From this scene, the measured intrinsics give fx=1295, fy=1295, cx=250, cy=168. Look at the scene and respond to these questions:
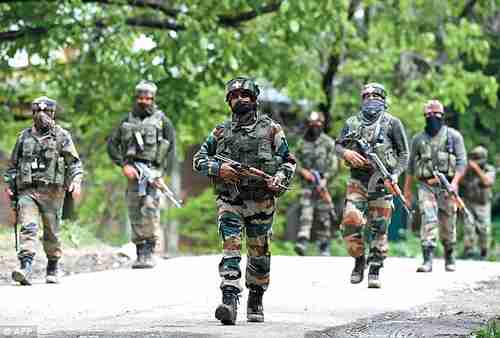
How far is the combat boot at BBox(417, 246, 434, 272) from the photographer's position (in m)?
15.5

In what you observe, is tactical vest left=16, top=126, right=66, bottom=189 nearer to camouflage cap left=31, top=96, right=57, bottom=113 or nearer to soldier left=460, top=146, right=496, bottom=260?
camouflage cap left=31, top=96, right=57, bottom=113

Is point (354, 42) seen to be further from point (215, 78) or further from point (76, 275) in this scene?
point (76, 275)

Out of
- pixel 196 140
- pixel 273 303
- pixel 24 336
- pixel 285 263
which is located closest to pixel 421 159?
pixel 285 263

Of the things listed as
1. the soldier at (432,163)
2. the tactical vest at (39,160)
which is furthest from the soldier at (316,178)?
the tactical vest at (39,160)

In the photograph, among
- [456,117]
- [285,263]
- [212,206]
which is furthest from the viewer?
[456,117]

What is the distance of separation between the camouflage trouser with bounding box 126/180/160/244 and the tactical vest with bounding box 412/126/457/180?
3198 millimetres

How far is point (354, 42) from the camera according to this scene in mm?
24594

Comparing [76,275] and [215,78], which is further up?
[215,78]

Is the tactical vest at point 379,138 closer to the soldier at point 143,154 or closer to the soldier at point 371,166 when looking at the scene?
the soldier at point 371,166

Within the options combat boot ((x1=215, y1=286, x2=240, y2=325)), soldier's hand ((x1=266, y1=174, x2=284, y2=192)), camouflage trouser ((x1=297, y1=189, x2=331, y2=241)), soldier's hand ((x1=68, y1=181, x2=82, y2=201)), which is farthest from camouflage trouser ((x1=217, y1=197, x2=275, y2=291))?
camouflage trouser ((x1=297, y1=189, x2=331, y2=241))

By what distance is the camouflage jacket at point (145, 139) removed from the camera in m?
15.5

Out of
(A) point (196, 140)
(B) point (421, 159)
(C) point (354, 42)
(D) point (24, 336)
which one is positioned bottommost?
(D) point (24, 336)

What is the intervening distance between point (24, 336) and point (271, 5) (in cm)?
1168

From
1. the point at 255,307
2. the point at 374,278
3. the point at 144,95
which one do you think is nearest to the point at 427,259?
the point at 374,278
